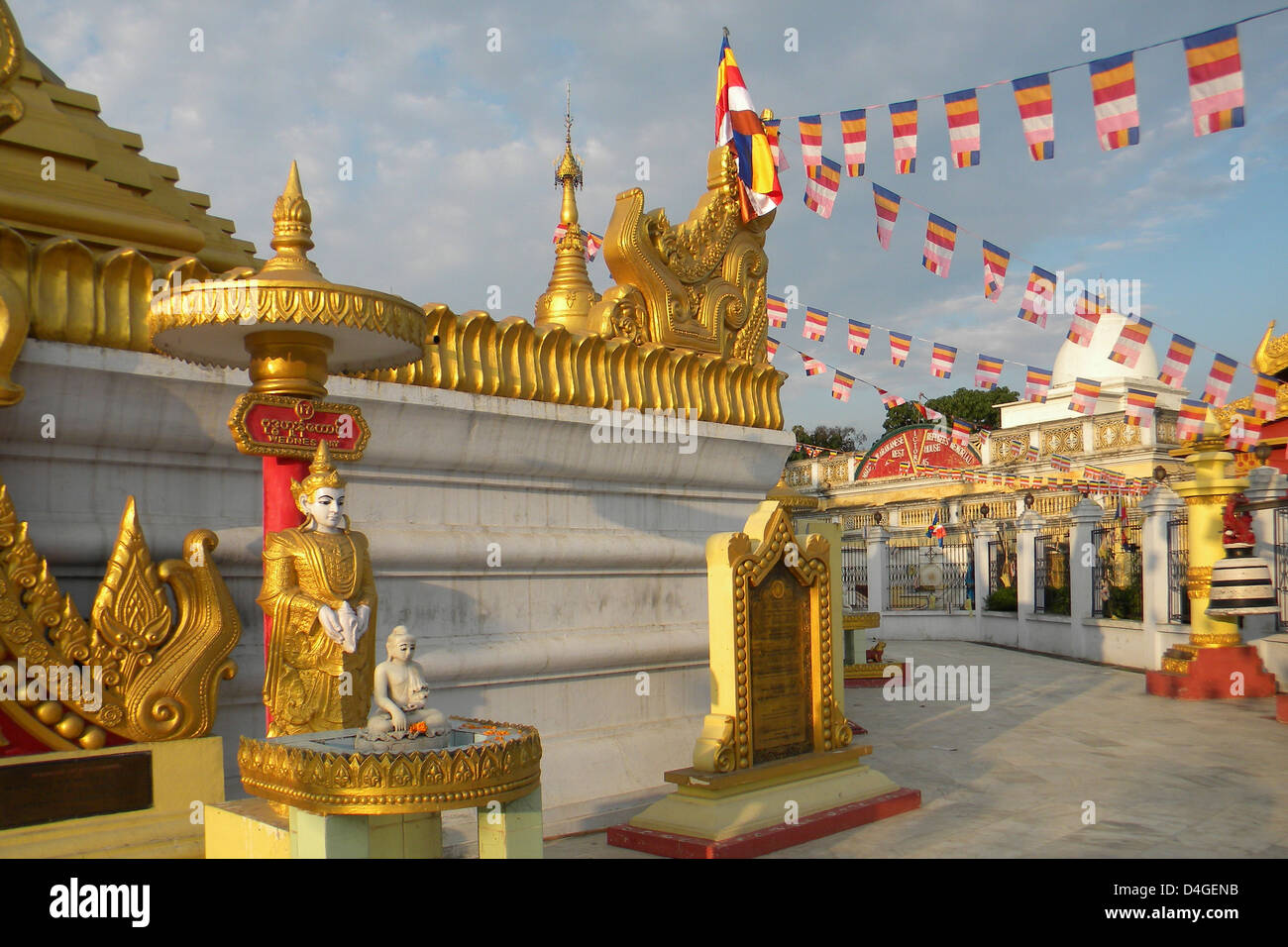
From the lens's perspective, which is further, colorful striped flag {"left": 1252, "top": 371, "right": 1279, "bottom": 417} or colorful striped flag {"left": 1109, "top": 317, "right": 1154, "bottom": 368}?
colorful striped flag {"left": 1252, "top": 371, "right": 1279, "bottom": 417}

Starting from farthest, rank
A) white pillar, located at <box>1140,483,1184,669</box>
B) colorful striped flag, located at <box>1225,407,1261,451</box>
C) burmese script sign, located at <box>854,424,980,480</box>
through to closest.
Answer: burmese script sign, located at <box>854,424,980,480</box>
colorful striped flag, located at <box>1225,407,1261,451</box>
white pillar, located at <box>1140,483,1184,669</box>

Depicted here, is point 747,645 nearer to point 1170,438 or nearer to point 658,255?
point 658,255

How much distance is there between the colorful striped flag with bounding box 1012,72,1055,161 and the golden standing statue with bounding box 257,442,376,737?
6.72 m

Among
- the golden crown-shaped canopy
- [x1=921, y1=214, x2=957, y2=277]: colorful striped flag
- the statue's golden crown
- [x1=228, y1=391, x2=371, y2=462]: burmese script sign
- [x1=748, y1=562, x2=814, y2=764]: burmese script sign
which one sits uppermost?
[x1=921, y1=214, x2=957, y2=277]: colorful striped flag

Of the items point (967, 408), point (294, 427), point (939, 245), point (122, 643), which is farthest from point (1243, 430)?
point (967, 408)

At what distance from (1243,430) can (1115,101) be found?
10.9 m

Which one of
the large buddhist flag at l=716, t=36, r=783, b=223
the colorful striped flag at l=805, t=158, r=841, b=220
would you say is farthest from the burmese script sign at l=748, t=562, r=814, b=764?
the colorful striped flag at l=805, t=158, r=841, b=220

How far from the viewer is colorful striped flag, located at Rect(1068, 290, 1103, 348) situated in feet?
41.1

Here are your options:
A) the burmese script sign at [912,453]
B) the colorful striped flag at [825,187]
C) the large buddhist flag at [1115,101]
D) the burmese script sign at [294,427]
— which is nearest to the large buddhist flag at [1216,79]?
the large buddhist flag at [1115,101]

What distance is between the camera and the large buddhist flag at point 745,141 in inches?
354

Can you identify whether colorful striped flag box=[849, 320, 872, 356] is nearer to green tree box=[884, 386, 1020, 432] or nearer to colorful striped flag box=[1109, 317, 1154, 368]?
colorful striped flag box=[1109, 317, 1154, 368]

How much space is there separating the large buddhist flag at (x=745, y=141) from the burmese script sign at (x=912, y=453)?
69.1ft

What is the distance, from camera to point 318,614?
486 cm

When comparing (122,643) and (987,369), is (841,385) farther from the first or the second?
(122,643)
